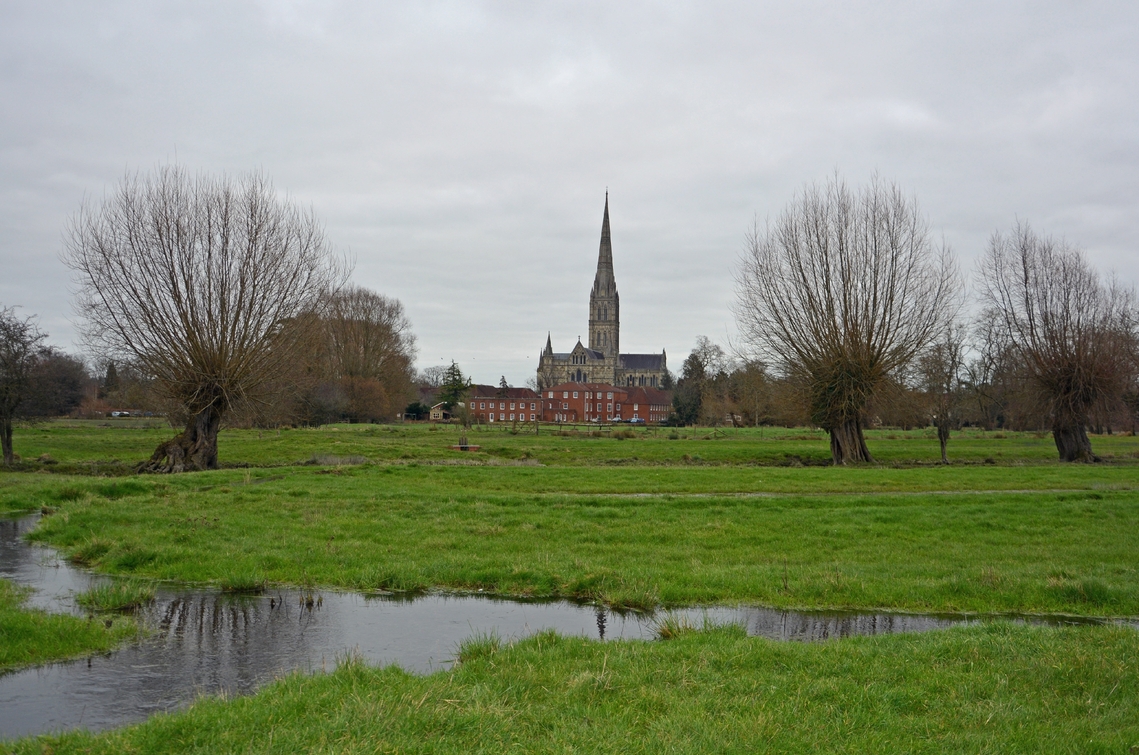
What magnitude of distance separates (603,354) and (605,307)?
461 inches

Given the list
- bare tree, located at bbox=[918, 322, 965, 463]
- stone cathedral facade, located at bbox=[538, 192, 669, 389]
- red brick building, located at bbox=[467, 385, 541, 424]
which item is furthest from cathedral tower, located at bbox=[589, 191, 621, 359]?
bare tree, located at bbox=[918, 322, 965, 463]

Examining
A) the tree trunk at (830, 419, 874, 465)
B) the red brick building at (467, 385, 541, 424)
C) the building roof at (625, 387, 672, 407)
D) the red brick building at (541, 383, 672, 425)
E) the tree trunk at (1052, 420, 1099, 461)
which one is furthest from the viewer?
the building roof at (625, 387, 672, 407)

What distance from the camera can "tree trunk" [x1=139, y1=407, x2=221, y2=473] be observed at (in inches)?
1178

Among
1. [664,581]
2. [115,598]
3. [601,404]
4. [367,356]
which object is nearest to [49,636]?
[115,598]

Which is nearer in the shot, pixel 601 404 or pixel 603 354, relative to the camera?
pixel 601 404

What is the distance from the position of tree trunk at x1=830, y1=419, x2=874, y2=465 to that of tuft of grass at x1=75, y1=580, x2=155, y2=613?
35.5m

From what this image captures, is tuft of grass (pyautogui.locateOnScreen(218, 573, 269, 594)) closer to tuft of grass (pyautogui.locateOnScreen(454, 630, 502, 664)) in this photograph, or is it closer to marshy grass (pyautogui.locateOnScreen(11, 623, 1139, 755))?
tuft of grass (pyautogui.locateOnScreen(454, 630, 502, 664))

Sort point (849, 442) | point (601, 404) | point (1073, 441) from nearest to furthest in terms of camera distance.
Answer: point (849, 442)
point (1073, 441)
point (601, 404)

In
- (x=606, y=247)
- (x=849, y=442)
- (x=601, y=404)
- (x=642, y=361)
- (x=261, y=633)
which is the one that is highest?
(x=606, y=247)

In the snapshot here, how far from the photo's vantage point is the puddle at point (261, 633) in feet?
23.7

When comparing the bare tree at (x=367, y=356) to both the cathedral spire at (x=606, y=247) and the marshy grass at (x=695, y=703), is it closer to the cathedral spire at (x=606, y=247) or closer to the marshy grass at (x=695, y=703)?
the marshy grass at (x=695, y=703)

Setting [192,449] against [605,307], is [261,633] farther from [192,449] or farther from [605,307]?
[605,307]

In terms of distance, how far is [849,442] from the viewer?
4062cm

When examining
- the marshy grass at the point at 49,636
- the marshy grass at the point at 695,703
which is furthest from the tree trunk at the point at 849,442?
the marshy grass at the point at 49,636
